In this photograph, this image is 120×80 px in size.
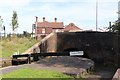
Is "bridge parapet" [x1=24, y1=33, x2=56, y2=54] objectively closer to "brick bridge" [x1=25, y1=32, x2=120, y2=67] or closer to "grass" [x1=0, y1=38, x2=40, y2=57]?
"brick bridge" [x1=25, y1=32, x2=120, y2=67]

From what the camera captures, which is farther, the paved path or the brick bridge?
the brick bridge

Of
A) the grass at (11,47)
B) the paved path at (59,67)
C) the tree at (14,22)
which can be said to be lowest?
the paved path at (59,67)

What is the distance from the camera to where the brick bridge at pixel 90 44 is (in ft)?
59.7

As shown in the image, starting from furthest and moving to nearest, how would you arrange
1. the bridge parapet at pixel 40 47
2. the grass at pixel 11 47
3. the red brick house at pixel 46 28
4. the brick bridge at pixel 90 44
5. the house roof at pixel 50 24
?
the house roof at pixel 50 24 → the red brick house at pixel 46 28 → the brick bridge at pixel 90 44 → the grass at pixel 11 47 → the bridge parapet at pixel 40 47

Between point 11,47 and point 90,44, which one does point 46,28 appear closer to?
point 11,47

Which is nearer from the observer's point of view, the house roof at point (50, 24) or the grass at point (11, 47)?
the grass at point (11, 47)

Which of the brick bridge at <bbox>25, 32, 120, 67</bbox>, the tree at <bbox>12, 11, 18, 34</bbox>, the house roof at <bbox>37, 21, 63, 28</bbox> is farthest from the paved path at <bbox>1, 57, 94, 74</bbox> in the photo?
the house roof at <bbox>37, 21, 63, 28</bbox>

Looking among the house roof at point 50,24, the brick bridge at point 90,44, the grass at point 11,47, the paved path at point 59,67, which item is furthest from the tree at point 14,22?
the paved path at point 59,67

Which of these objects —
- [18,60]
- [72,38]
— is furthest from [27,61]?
[72,38]

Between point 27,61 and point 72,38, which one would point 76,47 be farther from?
point 27,61

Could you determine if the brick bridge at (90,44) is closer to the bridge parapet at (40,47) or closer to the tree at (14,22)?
the bridge parapet at (40,47)

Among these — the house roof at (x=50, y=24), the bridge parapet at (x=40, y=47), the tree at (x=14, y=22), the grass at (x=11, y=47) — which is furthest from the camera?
the house roof at (x=50, y=24)

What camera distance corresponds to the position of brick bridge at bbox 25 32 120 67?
18188 millimetres

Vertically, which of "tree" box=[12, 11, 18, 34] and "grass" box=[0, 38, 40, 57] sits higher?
"tree" box=[12, 11, 18, 34]
